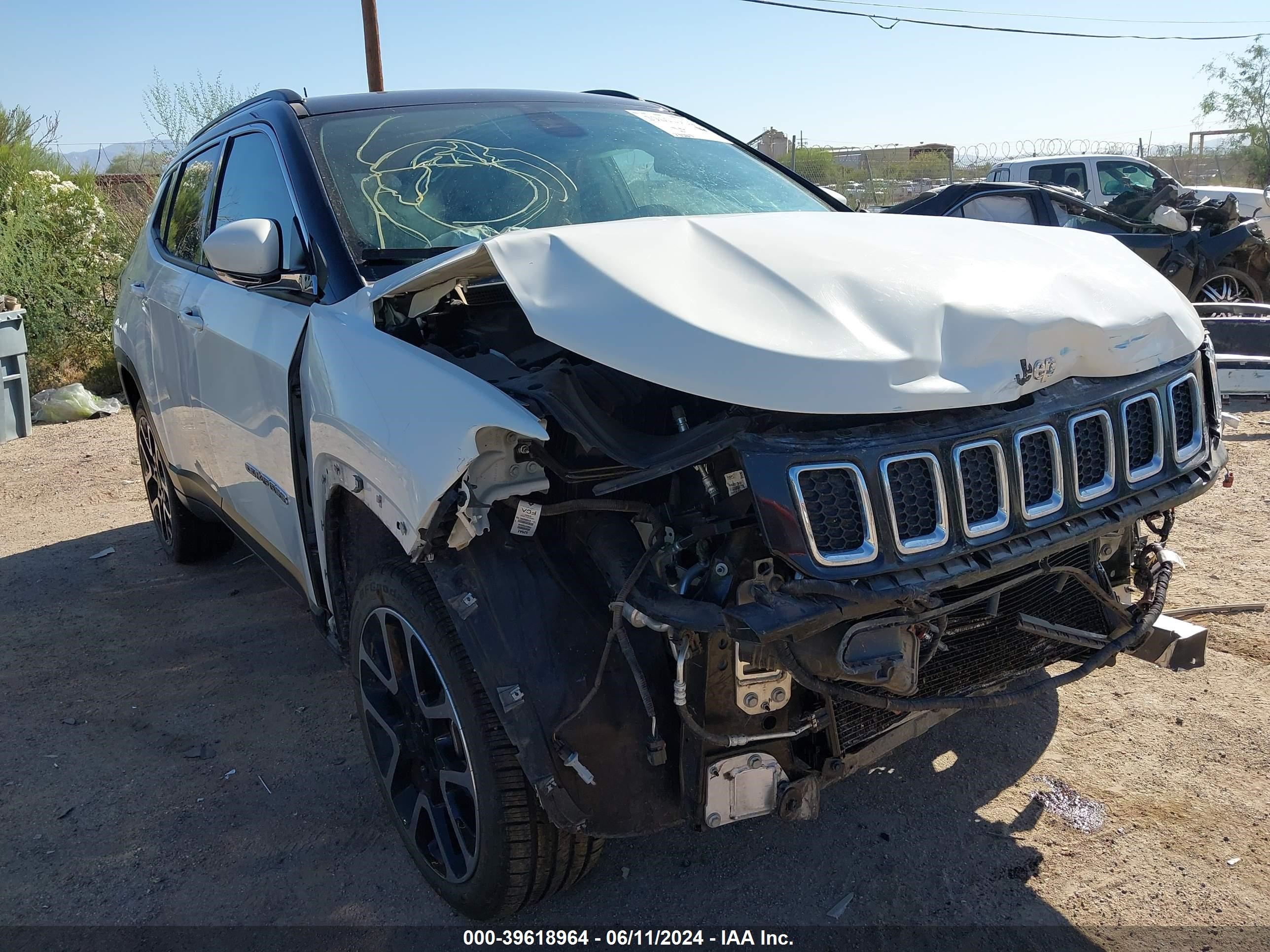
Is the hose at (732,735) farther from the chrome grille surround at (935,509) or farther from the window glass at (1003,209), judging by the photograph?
the window glass at (1003,209)

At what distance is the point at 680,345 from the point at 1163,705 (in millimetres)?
2366

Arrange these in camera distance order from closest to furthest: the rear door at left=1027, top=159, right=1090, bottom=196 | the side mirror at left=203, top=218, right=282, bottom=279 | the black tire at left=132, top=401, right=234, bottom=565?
the side mirror at left=203, top=218, right=282, bottom=279 < the black tire at left=132, top=401, right=234, bottom=565 < the rear door at left=1027, top=159, right=1090, bottom=196

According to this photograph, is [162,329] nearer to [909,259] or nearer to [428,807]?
[428,807]

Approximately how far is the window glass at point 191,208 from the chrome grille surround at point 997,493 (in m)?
3.00

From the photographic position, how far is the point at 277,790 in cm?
Answer: 316

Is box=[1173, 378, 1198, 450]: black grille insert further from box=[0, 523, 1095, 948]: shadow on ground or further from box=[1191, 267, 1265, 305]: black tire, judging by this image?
box=[1191, 267, 1265, 305]: black tire

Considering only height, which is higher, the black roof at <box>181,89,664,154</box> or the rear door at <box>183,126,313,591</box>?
the black roof at <box>181,89,664,154</box>

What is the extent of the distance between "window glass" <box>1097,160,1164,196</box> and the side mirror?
41.0 feet

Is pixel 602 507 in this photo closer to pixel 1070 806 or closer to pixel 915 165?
pixel 1070 806

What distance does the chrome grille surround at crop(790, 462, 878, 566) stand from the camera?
183 cm

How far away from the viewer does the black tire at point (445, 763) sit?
221cm

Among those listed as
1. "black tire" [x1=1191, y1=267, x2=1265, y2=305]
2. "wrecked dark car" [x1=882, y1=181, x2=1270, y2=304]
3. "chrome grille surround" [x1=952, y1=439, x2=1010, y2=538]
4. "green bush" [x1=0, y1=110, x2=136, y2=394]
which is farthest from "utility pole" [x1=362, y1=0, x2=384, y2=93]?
"chrome grille surround" [x1=952, y1=439, x2=1010, y2=538]

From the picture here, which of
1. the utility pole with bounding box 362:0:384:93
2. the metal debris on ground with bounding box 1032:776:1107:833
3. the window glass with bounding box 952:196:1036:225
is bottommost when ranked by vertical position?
the metal debris on ground with bounding box 1032:776:1107:833

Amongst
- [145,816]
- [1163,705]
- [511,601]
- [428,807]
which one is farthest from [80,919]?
[1163,705]
